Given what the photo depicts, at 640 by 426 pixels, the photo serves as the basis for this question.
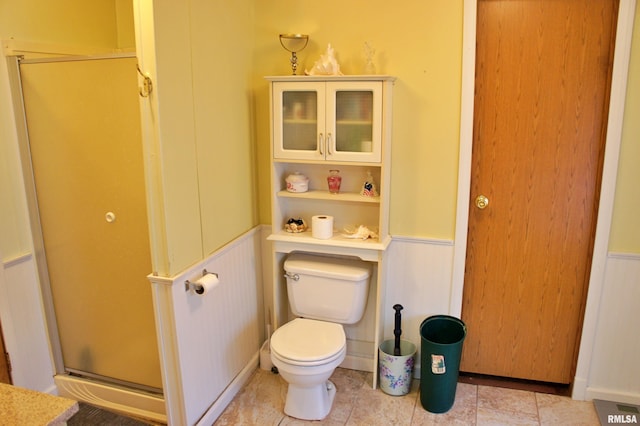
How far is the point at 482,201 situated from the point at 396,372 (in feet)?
3.35

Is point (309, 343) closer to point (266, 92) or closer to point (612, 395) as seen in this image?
point (266, 92)

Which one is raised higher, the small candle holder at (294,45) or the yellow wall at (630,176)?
the small candle holder at (294,45)

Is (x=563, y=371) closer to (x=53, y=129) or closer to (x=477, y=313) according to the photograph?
(x=477, y=313)

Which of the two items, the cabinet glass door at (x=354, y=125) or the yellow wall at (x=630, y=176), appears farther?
the cabinet glass door at (x=354, y=125)

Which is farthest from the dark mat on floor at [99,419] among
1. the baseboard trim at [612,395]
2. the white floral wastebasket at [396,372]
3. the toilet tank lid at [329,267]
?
the baseboard trim at [612,395]

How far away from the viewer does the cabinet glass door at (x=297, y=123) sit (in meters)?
2.32

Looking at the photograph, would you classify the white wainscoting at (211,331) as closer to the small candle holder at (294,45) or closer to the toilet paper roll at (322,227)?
the toilet paper roll at (322,227)

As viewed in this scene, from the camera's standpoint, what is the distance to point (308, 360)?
82.6 inches

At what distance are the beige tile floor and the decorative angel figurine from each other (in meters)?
1.71

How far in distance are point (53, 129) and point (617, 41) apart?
8.71 feet

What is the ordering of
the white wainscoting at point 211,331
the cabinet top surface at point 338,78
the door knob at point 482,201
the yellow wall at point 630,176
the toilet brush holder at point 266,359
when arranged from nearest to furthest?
1. the white wainscoting at point 211,331
2. the yellow wall at point 630,176
3. the cabinet top surface at point 338,78
4. the door knob at point 482,201
5. the toilet brush holder at point 266,359

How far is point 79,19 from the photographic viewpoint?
236 cm

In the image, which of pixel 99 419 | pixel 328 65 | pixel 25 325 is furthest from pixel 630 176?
pixel 25 325

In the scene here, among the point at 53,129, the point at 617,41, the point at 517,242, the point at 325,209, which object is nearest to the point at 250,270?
the point at 325,209
